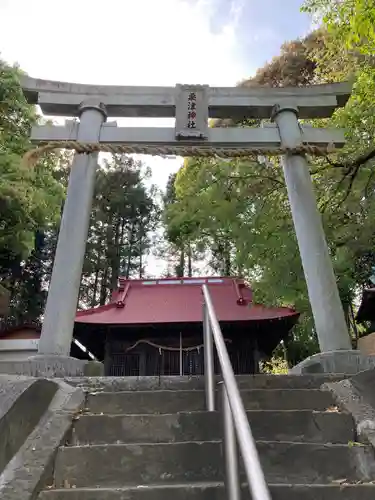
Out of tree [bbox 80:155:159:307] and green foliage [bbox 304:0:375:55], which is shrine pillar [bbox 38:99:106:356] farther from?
tree [bbox 80:155:159:307]

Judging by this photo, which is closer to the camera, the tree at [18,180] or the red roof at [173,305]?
the tree at [18,180]

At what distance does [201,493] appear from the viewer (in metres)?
1.87

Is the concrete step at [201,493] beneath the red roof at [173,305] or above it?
beneath

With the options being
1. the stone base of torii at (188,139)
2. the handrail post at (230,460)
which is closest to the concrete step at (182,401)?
the handrail post at (230,460)

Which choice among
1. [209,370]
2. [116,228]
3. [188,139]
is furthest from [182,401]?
[116,228]

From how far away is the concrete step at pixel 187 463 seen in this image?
2092 millimetres

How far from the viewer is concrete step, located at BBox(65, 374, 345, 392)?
315cm

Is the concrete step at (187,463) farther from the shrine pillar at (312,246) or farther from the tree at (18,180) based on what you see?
the tree at (18,180)

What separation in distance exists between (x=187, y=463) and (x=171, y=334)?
30.1 ft

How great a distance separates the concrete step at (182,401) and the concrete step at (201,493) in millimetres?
826

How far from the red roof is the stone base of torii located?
459 cm

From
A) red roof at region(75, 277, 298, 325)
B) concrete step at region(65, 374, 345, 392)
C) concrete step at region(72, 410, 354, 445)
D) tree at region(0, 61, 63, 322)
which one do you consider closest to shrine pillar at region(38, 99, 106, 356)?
concrete step at region(65, 374, 345, 392)

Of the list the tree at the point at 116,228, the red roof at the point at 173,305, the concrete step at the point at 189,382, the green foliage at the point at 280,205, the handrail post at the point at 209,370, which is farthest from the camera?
the tree at the point at 116,228

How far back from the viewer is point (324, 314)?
443cm
